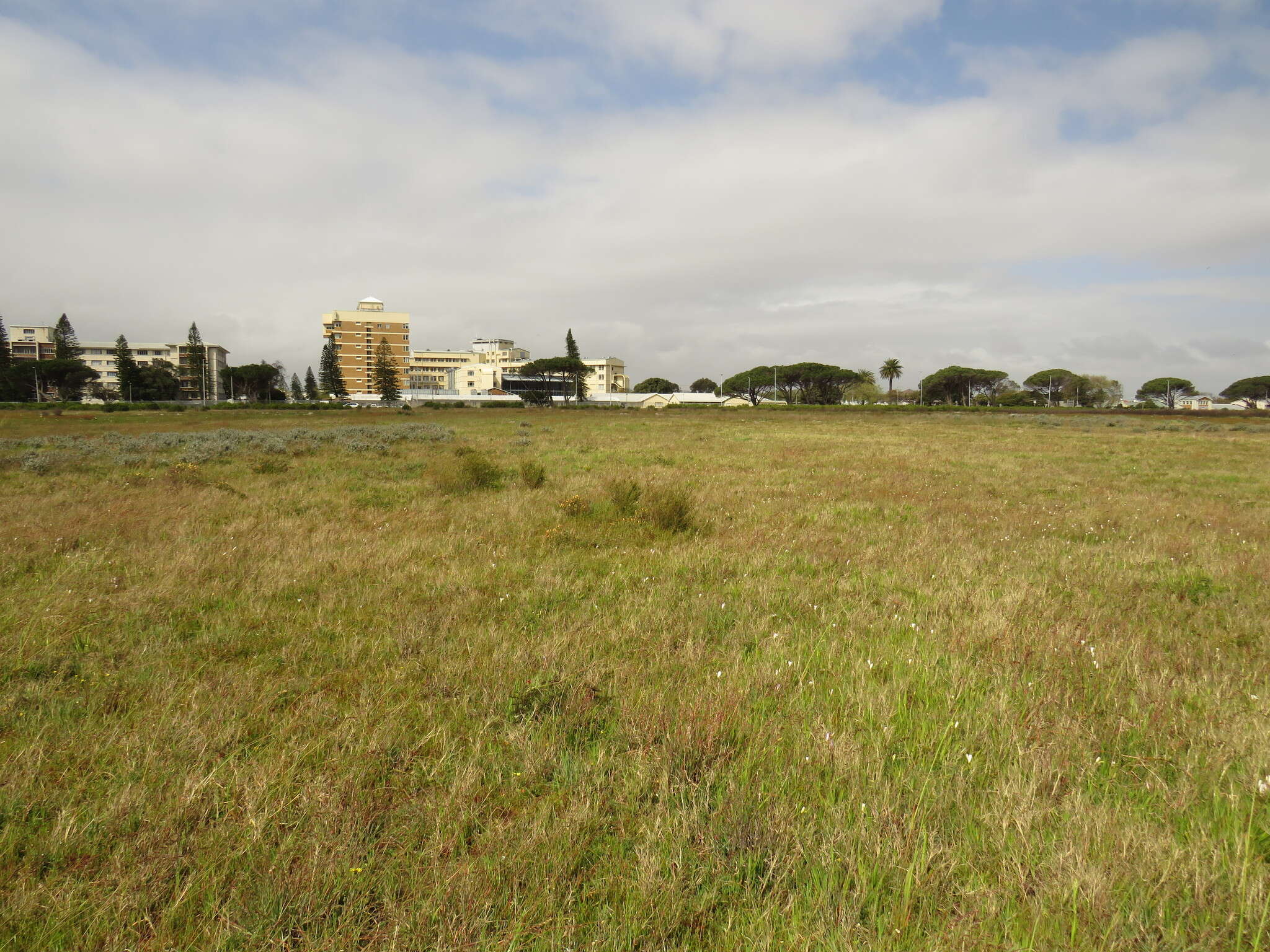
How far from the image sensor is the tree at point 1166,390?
155750 mm

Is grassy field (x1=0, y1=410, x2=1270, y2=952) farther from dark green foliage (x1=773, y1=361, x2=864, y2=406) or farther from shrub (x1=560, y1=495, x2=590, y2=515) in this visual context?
dark green foliage (x1=773, y1=361, x2=864, y2=406)

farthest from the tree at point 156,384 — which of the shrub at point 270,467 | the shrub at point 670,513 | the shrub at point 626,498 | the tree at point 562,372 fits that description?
the shrub at point 670,513

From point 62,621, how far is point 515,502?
769 cm

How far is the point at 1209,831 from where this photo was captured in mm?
3123

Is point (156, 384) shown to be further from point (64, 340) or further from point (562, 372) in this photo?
point (562, 372)

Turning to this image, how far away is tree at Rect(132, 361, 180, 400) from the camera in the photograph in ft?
367

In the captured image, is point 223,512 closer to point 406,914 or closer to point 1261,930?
point 406,914

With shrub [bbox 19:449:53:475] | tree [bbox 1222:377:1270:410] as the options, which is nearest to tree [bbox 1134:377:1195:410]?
tree [bbox 1222:377:1270:410]

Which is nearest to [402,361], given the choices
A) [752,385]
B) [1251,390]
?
[752,385]

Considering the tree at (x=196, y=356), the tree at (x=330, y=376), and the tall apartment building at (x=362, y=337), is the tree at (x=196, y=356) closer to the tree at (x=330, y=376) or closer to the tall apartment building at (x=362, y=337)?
the tree at (x=330, y=376)

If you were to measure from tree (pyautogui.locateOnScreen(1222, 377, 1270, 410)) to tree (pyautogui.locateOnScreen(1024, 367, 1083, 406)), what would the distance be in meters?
38.3

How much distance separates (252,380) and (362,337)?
1308 inches

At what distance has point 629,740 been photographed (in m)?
3.97

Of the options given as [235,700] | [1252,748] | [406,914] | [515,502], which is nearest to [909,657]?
[1252,748]
